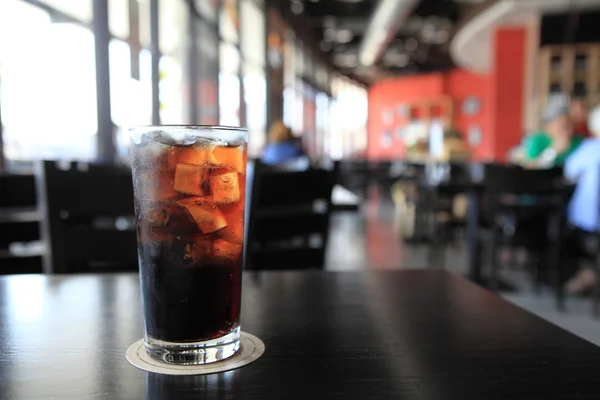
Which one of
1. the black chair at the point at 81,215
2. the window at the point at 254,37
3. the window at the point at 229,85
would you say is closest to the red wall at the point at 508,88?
the window at the point at 254,37

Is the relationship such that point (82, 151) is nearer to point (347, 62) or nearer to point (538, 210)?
point (538, 210)

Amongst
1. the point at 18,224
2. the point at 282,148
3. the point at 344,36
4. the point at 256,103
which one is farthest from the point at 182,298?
the point at 344,36

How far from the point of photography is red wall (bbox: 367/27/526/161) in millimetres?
9922

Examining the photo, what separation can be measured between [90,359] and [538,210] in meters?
3.61

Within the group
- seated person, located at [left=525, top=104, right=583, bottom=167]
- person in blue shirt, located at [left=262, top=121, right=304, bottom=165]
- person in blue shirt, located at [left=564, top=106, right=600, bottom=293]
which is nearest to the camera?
person in blue shirt, located at [left=564, top=106, right=600, bottom=293]

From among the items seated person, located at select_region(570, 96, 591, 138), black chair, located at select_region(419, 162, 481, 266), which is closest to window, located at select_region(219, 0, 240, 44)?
black chair, located at select_region(419, 162, 481, 266)

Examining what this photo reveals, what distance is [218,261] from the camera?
0.60 metres

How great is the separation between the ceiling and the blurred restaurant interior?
0.23 feet

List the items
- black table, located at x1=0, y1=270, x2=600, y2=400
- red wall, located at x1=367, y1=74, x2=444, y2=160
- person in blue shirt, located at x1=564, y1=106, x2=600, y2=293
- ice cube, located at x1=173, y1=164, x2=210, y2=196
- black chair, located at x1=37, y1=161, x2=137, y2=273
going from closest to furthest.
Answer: black table, located at x1=0, y1=270, x2=600, y2=400, ice cube, located at x1=173, y1=164, x2=210, y2=196, black chair, located at x1=37, y1=161, x2=137, y2=273, person in blue shirt, located at x1=564, y1=106, x2=600, y2=293, red wall, located at x1=367, y1=74, x2=444, y2=160

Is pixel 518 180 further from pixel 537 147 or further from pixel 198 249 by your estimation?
pixel 198 249

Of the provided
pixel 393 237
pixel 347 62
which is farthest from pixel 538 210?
pixel 347 62

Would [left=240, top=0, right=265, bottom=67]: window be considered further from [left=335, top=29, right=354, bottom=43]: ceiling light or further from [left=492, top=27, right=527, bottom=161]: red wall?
[left=492, top=27, right=527, bottom=161]: red wall

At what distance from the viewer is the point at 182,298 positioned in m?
0.58

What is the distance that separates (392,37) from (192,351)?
11.2 metres
